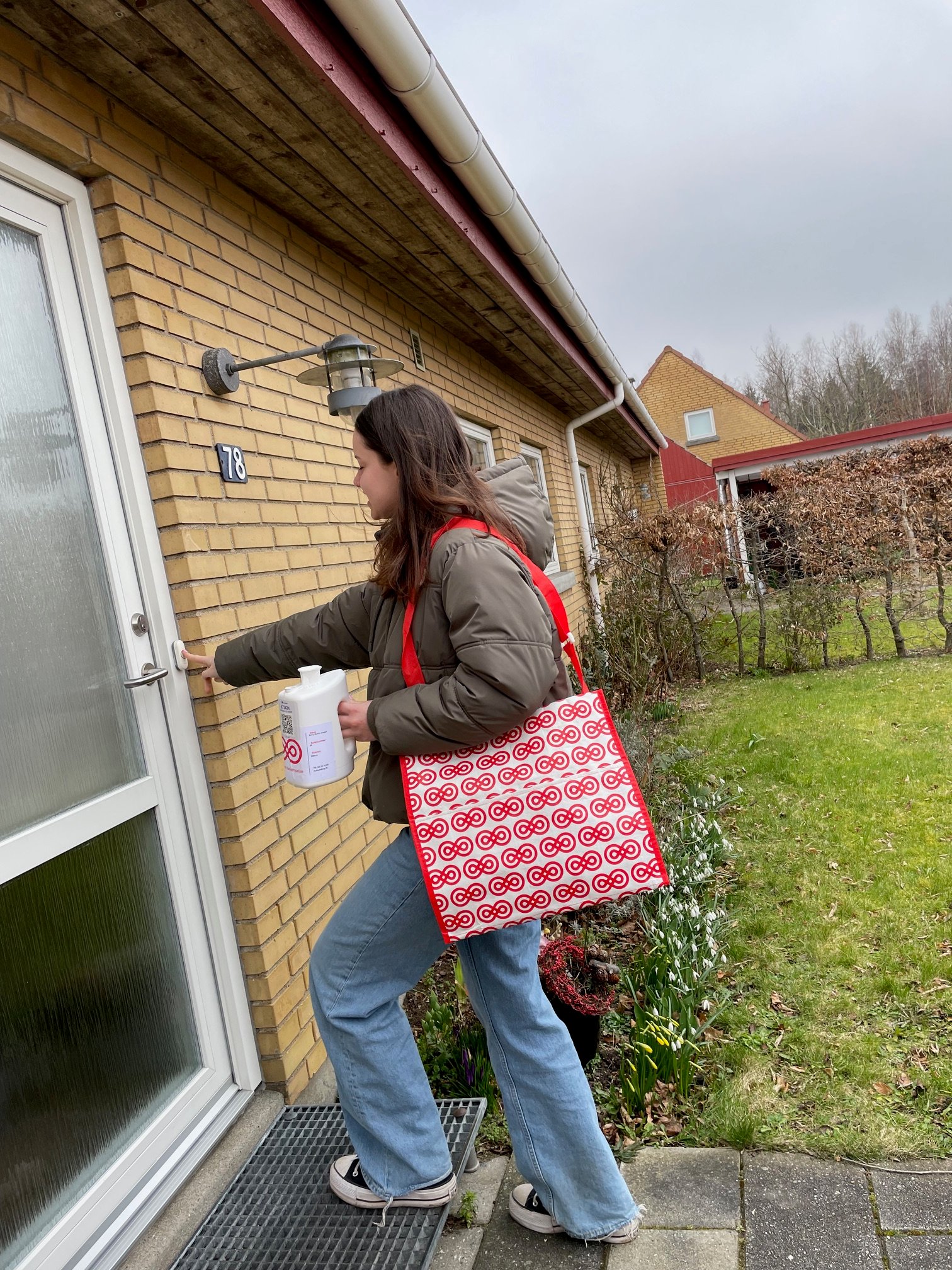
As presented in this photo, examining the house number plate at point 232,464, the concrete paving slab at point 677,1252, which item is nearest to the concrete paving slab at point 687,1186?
the concrete paving slab at point 677,1252

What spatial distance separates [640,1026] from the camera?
273cm

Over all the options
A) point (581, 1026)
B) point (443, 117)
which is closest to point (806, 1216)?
point (581, 1026)

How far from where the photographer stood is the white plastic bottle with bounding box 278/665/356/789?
5.90ft

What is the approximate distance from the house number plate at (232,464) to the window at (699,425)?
92.2ft

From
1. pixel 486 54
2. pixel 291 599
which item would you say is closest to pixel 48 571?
pixel 291 599

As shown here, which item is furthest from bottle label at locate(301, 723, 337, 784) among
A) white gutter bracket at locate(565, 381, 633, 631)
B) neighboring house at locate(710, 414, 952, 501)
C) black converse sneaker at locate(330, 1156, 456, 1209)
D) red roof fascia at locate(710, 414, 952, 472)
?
red roof fascia at locate(710, 414, 952, 472)

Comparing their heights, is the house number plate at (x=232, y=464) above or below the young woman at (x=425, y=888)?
above

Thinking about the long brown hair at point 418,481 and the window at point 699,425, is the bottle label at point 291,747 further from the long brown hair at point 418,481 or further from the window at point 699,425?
the window at point 699,425

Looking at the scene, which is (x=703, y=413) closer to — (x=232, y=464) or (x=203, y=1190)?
(x=232, y=464)

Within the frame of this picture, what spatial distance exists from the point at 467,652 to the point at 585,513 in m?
8.67

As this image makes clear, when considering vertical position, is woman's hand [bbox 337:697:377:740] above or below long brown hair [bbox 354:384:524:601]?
below

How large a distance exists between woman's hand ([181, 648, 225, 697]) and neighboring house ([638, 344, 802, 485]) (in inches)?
1056

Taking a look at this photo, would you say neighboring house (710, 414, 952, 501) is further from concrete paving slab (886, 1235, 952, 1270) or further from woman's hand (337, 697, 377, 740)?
woman's hand (337, 697, 377, 740)

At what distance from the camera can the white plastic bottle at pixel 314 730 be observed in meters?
1.80
